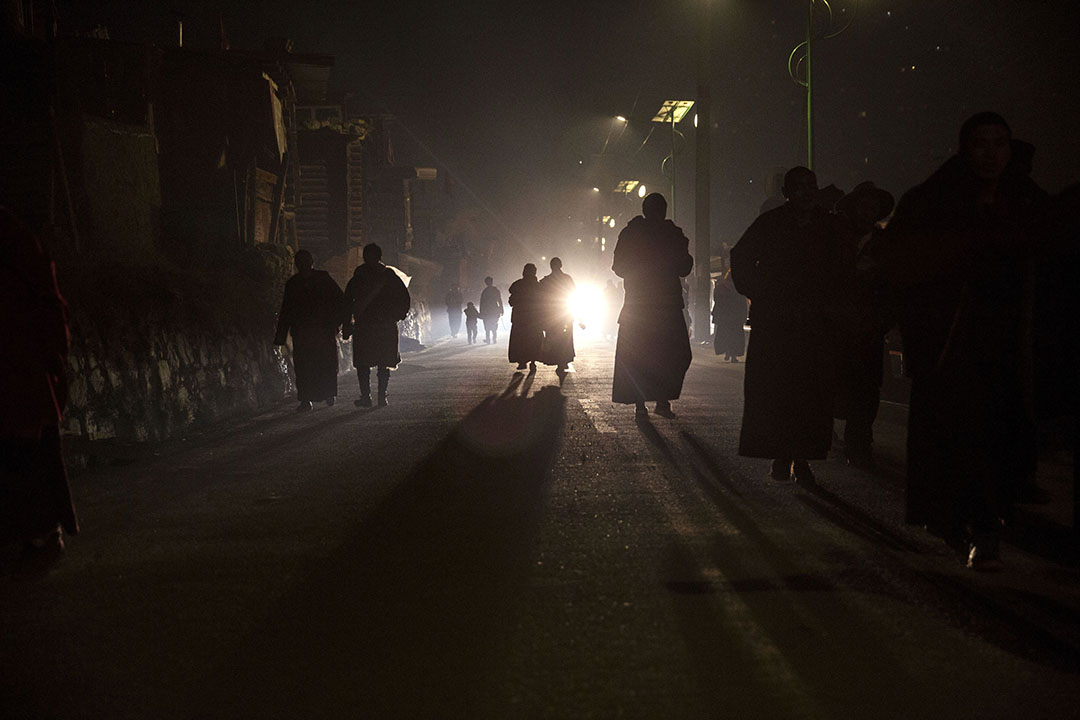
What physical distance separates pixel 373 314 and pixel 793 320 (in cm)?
702

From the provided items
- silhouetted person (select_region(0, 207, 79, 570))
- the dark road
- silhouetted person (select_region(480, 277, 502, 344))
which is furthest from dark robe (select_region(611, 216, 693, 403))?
silhouetted person (select_region(480, 277, 502, 344))

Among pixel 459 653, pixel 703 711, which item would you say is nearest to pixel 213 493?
pixel 459 653

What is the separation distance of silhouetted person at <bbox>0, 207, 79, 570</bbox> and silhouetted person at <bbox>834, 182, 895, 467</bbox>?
435 centimetres

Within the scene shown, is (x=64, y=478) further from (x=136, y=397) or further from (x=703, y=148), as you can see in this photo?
(x=703, y=148)

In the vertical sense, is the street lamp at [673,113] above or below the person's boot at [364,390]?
above

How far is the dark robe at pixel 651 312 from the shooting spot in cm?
919

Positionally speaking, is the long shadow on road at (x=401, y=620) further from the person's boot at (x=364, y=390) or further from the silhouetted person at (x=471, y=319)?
the silhouetted person at (x=471, y=319)

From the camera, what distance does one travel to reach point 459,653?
3047 millimetres

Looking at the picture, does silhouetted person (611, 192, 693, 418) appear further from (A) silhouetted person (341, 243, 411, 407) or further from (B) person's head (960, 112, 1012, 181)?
(B) person's head (960, 112, 1012, 181)

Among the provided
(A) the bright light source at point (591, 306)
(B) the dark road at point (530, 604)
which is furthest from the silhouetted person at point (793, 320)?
(A) the bright light source at point (591, 306)

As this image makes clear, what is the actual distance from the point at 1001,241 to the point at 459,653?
272 centimetres

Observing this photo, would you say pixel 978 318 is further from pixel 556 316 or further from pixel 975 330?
pixel 556 316

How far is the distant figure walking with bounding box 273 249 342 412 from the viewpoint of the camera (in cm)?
1125

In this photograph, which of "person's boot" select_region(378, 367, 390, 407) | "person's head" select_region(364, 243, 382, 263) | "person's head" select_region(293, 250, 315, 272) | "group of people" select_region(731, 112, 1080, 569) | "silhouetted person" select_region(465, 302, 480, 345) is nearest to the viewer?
"group of people" select_region(731, 112, 1080, 569)
